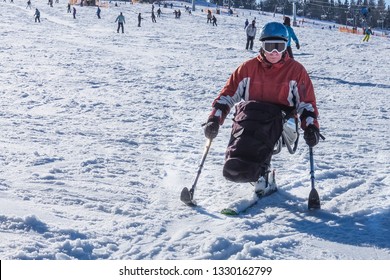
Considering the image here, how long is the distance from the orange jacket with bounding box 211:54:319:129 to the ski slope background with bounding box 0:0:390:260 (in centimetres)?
79

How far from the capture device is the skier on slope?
3805 millimetres

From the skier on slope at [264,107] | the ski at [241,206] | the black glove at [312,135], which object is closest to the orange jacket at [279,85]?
the skier on slope at [264,107]

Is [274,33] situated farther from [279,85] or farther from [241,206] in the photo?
[241,206]

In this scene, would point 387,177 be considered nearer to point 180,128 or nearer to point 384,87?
point 180,128

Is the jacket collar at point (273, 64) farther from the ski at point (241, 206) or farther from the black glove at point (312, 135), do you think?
the ski at point (241, 206)

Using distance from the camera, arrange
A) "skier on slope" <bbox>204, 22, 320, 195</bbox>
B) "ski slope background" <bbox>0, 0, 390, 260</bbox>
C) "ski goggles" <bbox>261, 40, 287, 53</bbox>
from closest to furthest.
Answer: "ski slope background" <bbox>0, 0, 390, 260</bbox>, "skier on slope" <bbox>204, 22, 320, 195</bbox>, "ski goggles" <bbox>261, 40, 287, 53</bbox>

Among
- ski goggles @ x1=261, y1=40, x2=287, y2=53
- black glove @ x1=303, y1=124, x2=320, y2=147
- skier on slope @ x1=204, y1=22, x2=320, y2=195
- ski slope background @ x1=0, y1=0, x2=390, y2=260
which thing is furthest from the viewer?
ski goggles @ x1=261, y1=40, x2=287, y2=53

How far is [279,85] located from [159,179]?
58.2 inches

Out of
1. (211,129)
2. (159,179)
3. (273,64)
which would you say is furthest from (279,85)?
(159,179)

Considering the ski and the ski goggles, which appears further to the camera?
the ski goggles

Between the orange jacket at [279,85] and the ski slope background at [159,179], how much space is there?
30.9 inches

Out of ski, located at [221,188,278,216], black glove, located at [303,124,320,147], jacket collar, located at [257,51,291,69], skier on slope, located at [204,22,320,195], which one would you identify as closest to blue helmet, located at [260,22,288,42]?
skier on slope, located at [204,22,320,195]

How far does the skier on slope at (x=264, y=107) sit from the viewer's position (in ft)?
12.5

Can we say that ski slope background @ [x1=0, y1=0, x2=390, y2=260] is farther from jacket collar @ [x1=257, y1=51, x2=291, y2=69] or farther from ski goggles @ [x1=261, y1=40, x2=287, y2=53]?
ski goggles @ [x1=261, y1=40, x2=287, y2=53]
